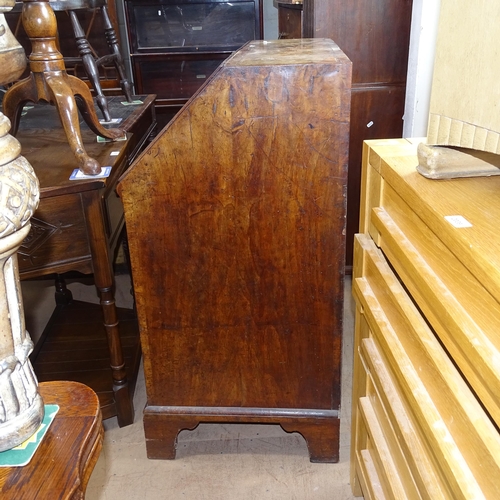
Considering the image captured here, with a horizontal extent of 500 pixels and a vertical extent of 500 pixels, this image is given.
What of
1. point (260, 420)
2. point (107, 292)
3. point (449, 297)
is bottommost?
point (260, 420)

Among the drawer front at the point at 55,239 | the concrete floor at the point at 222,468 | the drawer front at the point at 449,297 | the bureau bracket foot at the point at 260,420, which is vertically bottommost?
the concrete floor at the point at 222,468

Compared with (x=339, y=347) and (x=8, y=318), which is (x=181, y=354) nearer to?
(x=339, y=347)

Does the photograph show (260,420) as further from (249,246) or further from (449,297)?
(449,297)

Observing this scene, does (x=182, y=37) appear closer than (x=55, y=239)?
No

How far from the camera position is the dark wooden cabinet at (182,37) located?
3.71 m

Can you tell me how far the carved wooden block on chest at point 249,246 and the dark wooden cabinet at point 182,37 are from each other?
2.14 meters

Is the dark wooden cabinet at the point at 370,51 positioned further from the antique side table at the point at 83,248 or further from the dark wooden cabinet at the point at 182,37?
the dark wooden cabinet at the point at 182,37

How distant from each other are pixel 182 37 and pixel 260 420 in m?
2.92

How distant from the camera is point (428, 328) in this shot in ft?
2.98

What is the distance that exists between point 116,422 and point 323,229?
3.60 ft

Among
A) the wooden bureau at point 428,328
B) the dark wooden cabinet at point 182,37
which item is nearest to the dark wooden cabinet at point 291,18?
the dark wooden cabinet at point 182,37

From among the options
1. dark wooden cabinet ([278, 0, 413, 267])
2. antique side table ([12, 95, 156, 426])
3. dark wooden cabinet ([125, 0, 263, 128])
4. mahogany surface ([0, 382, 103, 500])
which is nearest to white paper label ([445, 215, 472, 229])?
mahogany surface ([0, 382, 103, 500])

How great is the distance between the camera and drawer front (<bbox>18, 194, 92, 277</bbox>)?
4.99 feet

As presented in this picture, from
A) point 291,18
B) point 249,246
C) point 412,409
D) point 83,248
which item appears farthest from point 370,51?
point 412,409
